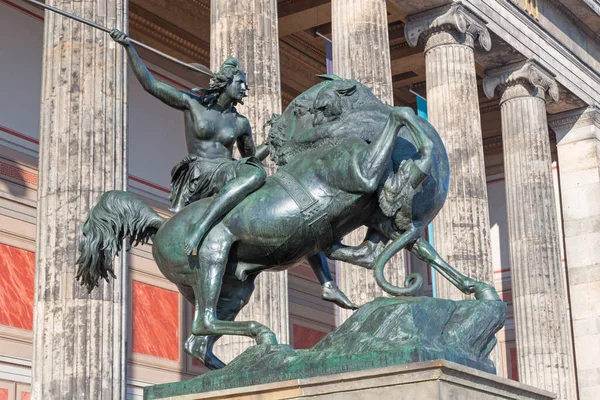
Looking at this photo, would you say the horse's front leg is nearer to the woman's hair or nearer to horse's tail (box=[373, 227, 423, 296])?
horse's tail (box=[373, 227, 423, 296])

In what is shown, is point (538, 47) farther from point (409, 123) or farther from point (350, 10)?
point (409, 123)

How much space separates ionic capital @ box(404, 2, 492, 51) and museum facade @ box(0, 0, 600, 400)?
0.04 meters

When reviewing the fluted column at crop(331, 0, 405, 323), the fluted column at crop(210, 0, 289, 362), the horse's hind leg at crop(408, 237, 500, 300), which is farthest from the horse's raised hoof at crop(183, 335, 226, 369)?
the fluted column at crop(331, 0, 405, 323)

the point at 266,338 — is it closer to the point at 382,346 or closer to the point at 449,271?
the point at 382,346

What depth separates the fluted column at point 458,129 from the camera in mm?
19453

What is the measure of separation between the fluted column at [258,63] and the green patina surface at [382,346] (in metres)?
8.66

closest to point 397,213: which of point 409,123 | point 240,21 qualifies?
point 409,123

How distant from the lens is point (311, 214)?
17.8ft

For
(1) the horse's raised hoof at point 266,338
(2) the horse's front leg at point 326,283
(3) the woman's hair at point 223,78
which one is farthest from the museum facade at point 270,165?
(1) the horse's raised hoof at point 266,338

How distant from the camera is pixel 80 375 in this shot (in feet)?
37.8

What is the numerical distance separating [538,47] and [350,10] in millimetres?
7268

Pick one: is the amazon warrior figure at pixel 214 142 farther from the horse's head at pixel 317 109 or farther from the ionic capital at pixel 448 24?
the ionic capital at pixel 448 24

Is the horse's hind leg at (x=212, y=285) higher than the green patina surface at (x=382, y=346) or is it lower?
higher

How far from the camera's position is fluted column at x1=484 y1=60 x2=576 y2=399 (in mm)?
21688
